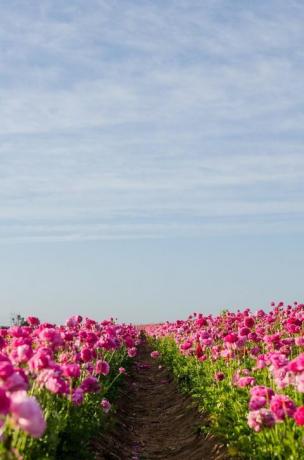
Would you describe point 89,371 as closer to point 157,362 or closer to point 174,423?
point 174,423

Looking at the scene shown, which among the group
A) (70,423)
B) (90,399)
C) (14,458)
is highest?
(90,399)

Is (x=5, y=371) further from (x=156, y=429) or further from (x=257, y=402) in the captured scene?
(x=156, y=429)

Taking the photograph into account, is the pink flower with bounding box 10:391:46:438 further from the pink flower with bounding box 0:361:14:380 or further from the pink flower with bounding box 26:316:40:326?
the pink flower with bounding box 26:316:40:326

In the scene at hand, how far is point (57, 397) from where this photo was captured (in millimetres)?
8352

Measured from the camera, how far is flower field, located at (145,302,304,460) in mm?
6422

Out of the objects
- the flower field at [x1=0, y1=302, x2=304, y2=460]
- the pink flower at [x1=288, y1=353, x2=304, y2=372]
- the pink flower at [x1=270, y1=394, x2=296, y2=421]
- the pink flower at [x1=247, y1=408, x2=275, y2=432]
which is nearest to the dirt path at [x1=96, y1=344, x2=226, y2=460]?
the flower field at [x1=0, y1=302, x2=304, y2=460]

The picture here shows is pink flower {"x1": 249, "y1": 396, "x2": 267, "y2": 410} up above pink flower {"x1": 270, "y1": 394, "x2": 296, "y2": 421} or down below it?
above

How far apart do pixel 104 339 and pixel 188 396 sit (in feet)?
19.6

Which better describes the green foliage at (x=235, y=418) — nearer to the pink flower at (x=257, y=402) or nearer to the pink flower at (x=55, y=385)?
the pink flower at (x=257, y=402)

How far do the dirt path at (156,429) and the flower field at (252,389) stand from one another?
1.29ft

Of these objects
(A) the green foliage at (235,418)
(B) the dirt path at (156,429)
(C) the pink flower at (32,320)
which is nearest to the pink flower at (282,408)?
(A) the green foliage at (235,418)

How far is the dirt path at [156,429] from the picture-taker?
36.2 feet

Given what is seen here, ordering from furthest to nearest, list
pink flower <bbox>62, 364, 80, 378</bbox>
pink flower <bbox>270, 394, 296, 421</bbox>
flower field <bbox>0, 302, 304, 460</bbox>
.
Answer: pink flower <bbox>62, 364, 80, 378</bbox>
pink flower <bbox>270, 394, 296, 421</bbox>
flower field <bbox>0, 302, 304, 460</bbox>

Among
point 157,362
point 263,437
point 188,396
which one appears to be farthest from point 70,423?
point 157,362
